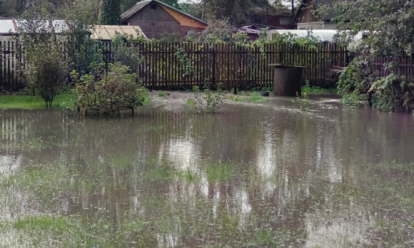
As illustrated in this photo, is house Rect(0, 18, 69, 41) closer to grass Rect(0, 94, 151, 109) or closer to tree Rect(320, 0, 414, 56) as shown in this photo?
grass Rect(0, 94, 151, 109)

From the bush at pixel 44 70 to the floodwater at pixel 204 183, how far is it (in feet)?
7.18

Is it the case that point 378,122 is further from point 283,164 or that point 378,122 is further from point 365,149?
point 283,164

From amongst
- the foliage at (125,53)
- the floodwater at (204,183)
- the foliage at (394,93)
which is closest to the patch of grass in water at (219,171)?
the floodwater at (204,183)

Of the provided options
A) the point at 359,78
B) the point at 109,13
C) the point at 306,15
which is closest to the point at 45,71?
the point at 359,78

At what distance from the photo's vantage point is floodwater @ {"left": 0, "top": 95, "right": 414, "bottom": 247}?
22.1 feet

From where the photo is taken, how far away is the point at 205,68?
81.1 ft

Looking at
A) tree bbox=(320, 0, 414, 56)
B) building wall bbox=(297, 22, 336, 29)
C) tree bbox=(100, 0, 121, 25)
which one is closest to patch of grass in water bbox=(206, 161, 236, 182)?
tree bbox=(320, 0, 414, 56)

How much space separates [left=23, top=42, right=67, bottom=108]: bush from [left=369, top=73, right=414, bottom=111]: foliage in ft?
30.9

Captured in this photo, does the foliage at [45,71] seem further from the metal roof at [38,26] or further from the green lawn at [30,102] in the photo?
the metal roof at [38,26]

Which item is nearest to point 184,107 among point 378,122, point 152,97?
point 152,97

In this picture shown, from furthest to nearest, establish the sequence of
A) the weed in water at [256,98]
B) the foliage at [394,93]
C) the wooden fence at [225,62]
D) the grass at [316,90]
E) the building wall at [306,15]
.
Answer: the building wall at [306,15] → the grass at [316,90] → the wooden fence at [225,62] → the weed in water at [256,98] → the foliage at [394,93]

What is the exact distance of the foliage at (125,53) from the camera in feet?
73.8

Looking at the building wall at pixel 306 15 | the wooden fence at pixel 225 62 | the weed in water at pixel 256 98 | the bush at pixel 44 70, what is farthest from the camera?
the building wall at pixel 306 15

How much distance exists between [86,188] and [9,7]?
61616 mm
